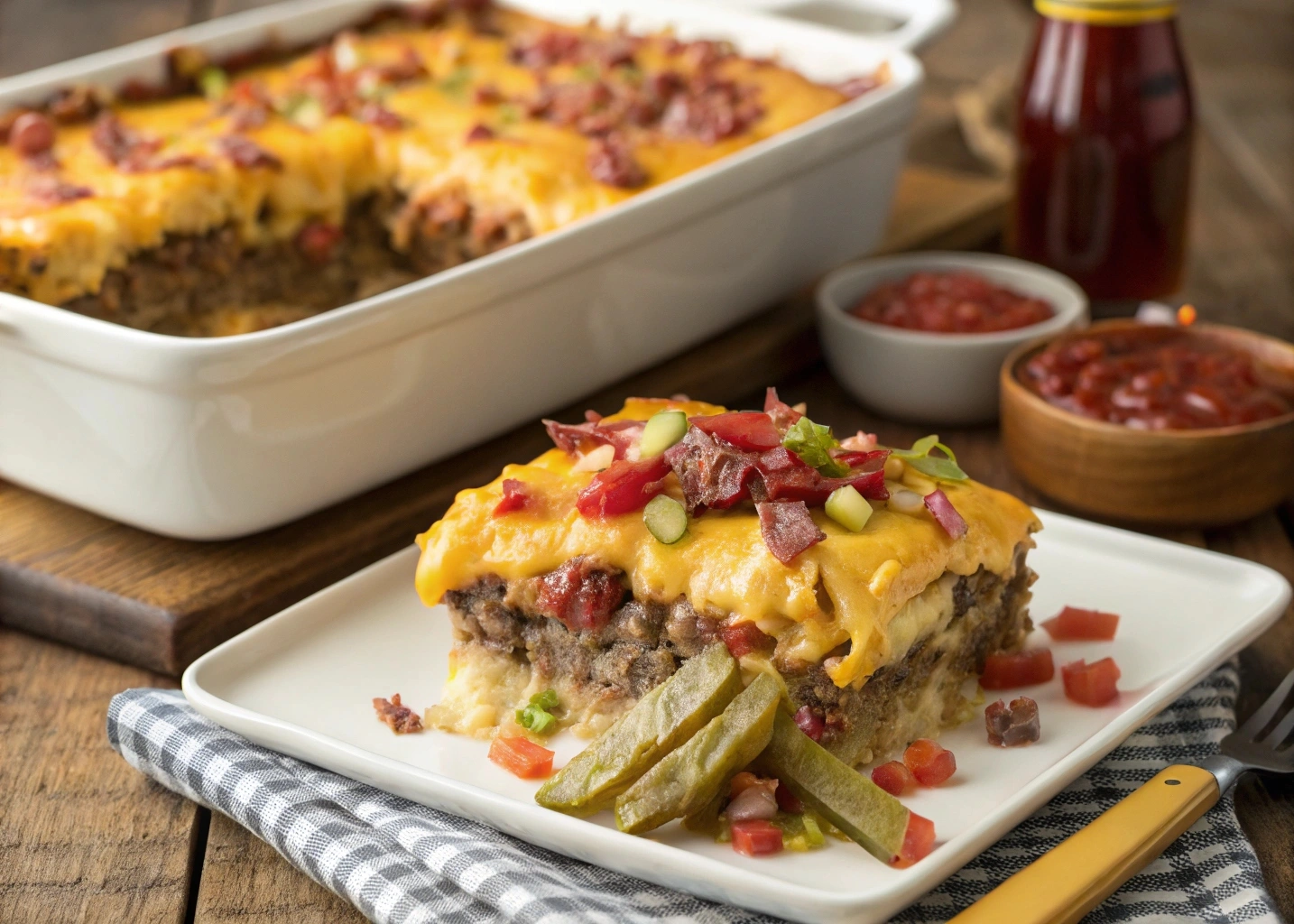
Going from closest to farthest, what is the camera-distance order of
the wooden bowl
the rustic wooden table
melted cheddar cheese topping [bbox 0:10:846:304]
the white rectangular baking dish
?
the rustic wooden table → the white rectangular baking dish → the wooden bowl → melted cheddar cheese topping [bbox 0:10:846:304]

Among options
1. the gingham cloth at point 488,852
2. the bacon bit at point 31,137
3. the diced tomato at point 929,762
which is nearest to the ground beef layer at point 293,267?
the bacon bit at point 31,137

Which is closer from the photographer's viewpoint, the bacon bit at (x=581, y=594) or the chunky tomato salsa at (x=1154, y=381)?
the bacon bit at (x=581, y=594)

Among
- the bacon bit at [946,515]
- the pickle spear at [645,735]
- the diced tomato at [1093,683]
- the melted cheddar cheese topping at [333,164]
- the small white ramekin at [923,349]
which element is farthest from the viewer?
the small white ramekin at [923,349]

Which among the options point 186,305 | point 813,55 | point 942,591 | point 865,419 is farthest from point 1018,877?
point 813,55

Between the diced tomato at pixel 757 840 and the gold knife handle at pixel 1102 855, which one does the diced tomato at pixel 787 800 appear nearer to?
the diced tomato at pixel 757 840

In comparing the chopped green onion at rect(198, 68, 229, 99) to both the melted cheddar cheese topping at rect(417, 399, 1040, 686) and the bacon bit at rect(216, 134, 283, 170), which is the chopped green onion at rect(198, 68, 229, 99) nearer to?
the bacon bit at rect(216, 134, 283, 170)

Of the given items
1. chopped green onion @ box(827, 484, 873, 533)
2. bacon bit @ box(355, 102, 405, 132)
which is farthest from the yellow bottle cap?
chopped green onion @ box(827, 484, 873, 533)
